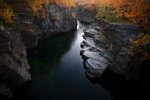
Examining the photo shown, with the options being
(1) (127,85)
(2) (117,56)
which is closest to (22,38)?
(2) (117,56)

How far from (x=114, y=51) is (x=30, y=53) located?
2007cm

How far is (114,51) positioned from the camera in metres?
17.4

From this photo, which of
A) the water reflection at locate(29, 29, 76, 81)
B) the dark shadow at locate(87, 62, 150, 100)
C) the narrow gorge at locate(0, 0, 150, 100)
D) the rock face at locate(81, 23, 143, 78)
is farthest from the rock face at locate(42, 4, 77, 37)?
the dark shadow at locate(87, 62, 150, 100)

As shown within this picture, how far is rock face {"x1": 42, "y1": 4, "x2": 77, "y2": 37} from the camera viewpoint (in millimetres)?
30859

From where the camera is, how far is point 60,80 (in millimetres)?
14766

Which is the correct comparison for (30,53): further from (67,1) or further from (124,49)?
(67,1)

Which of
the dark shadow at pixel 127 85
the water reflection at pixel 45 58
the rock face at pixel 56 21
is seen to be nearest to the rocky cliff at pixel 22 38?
the rock face at pixel 56 21

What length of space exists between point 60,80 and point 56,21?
26267 mm

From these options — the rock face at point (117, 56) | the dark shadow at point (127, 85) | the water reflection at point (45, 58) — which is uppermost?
the rock face at point (117, 56)

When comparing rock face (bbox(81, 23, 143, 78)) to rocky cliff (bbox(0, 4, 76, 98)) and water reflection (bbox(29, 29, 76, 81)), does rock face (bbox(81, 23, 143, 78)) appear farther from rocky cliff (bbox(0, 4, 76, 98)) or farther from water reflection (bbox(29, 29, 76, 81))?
rocky cliff (bbox(0, 4, 76, 98))

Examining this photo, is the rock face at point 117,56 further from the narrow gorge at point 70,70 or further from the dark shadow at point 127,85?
the dark shadow at point 127,85

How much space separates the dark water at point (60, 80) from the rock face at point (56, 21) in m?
12.3

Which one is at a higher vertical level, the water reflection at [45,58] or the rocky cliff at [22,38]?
the rocky cliff at [22,38]

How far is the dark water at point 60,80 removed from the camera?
40.5 ft
